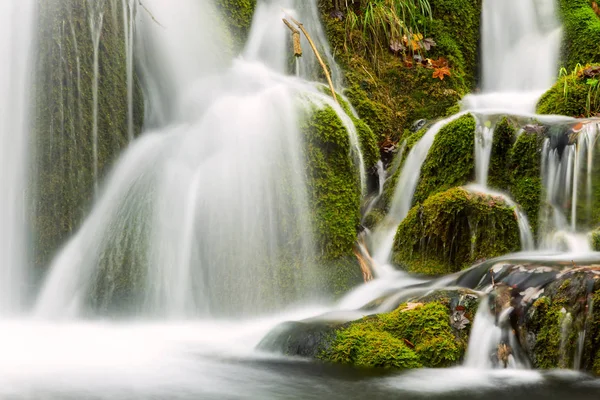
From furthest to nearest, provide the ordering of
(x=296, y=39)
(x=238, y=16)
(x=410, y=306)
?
(x=238, y=16)
(x=296, y=39)
(x=410, y=306)

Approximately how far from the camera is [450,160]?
6301mm

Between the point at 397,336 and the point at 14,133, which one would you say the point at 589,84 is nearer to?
the point at 397,336

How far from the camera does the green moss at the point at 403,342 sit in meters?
3.93

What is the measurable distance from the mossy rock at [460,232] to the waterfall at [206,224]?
1.04 meters

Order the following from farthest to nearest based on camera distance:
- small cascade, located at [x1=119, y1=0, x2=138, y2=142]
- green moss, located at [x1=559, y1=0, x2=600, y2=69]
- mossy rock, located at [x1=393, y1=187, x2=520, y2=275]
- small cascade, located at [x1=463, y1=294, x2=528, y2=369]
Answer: green moss, located at [x1=559, y1=0, x2=600, y2=69]
small cascade, located at [x1=119, y1=0, x2=138, y2=142]
mossy rock, located at [x1=393, y1=187, x2=520, y2=275]
small cascade, located at [x1=463, y1=294, x2=528, y2=369]

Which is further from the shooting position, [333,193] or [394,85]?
[394,85]

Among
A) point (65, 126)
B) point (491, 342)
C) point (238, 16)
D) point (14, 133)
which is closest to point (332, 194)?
point (491, 342)

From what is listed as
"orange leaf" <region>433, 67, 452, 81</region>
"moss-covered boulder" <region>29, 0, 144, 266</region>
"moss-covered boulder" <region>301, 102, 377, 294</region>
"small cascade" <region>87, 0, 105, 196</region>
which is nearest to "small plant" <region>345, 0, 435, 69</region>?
"orange leaf" <region>433, 67, 452, 81</region>

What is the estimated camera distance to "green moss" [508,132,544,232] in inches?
225

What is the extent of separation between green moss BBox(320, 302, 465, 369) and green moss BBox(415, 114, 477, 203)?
229cm

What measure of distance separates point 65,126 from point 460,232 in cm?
392

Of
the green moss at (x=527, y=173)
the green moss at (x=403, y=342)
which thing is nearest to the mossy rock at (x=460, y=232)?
Result: the green moss at (x=527, y=173)

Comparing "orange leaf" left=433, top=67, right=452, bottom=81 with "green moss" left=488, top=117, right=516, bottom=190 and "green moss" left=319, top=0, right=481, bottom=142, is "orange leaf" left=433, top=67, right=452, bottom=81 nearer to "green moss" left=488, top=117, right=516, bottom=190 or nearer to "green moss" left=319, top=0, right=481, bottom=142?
"green moss" left=319, top=0, right=481, bottom=142

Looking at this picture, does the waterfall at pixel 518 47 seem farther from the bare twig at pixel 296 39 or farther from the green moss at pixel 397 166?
the bare twig at pixel 296 39
